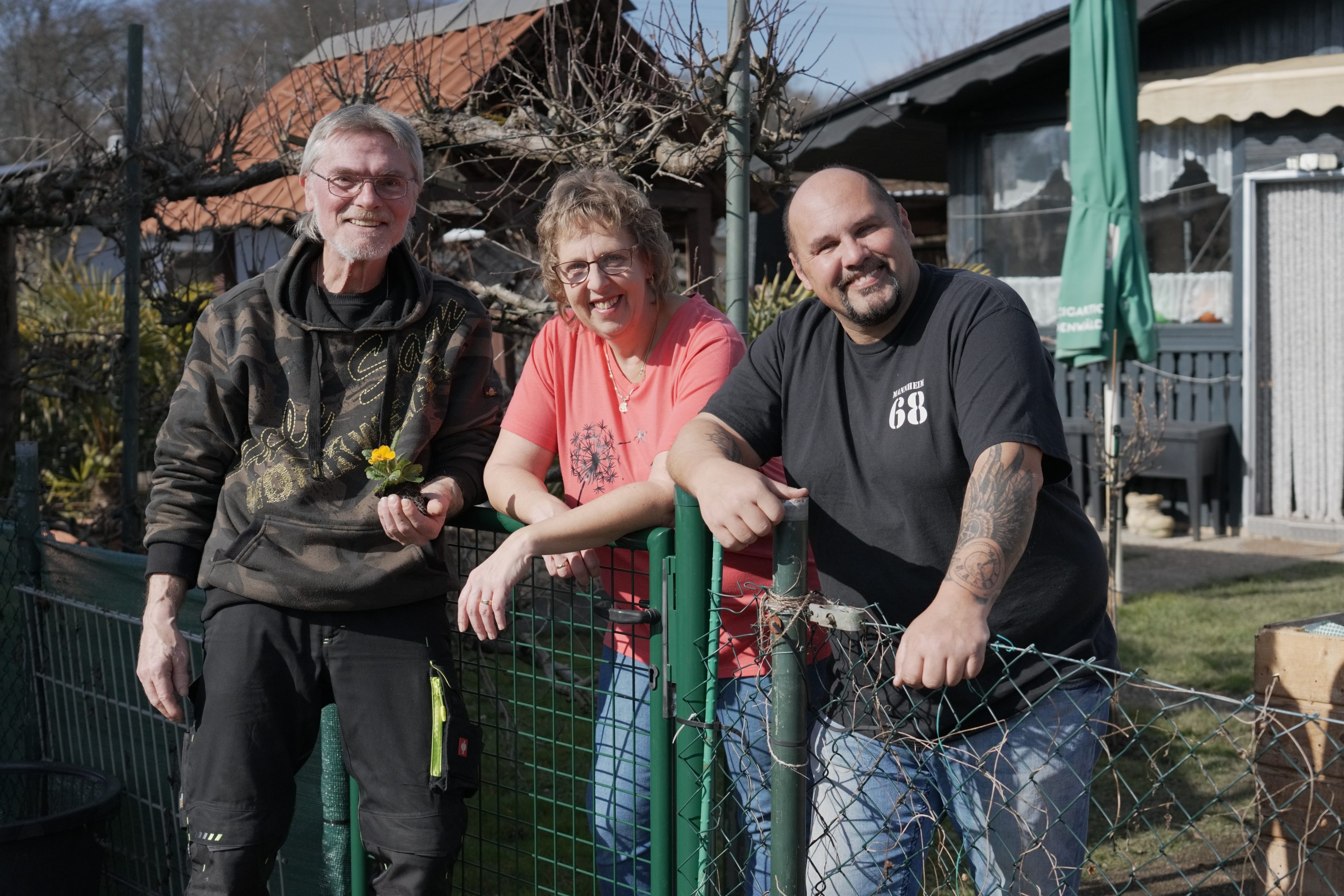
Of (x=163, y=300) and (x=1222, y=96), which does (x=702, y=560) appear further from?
(x=1222, y=96)

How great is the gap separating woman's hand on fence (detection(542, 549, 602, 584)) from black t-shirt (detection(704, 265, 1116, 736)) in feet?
1.50

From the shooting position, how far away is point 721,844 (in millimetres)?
Answer: 2428

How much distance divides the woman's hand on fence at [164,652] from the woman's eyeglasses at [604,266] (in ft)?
3.54

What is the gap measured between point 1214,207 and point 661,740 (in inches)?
354

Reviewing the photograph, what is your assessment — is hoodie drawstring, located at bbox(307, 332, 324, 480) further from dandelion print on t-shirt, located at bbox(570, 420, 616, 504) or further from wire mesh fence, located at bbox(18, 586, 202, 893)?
wire mesh fence, located at bbox(18, 586, 202, 893)

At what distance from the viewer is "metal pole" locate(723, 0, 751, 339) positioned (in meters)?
3.78

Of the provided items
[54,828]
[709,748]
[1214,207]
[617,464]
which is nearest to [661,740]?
[709,748]

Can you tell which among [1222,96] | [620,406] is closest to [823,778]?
[620,406]

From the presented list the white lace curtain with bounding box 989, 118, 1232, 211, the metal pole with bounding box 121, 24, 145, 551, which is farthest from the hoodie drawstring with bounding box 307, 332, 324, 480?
the white lace curtain with bounding box 989, 118, 1232, 211

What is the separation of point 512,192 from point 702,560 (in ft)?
9.37

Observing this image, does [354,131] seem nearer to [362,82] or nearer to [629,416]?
[629,416]

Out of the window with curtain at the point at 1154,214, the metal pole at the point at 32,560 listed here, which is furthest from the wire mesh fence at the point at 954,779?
the window with curtain at the point at 1154,214

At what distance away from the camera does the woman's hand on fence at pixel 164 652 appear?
2.68 meters

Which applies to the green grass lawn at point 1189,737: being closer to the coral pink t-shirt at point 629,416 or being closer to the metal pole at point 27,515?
the coral pink t-shirt at point 629,416
